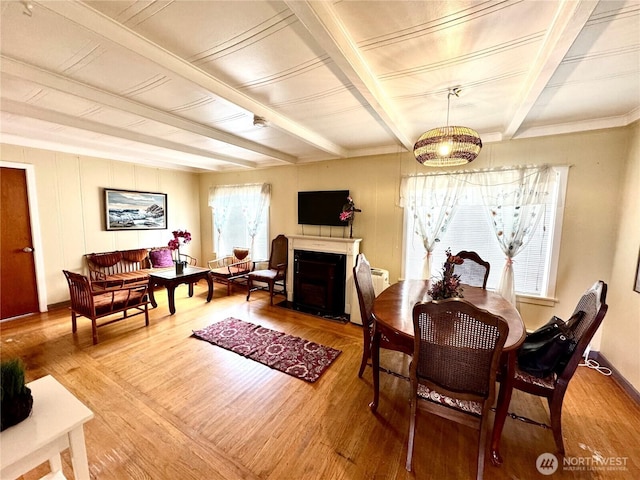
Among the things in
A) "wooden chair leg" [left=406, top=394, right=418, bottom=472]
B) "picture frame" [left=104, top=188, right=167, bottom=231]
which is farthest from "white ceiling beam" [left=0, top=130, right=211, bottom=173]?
"wooden chair leg" [left=406, top=394, right=418, bottom=472]

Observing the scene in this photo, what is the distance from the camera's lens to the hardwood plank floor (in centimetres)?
153

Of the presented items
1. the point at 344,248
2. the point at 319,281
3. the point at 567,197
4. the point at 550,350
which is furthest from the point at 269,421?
the point at 567,197

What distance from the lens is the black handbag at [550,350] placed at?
5.24ft

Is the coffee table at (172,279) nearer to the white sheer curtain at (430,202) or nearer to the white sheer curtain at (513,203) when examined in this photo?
the white sheer curtain at (430,202)

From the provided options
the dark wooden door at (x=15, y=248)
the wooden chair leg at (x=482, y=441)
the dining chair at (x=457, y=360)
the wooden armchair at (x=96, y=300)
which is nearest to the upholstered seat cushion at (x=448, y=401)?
the dining chair at (x=457, y=360)

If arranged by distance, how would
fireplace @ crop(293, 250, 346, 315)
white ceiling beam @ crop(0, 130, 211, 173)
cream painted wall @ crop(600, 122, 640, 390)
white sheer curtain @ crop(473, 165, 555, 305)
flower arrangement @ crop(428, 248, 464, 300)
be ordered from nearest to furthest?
1. flower arrangement @ crop(428, 248, 464, 300)
2. cream painted wall @ crop(600, 122, 640, 390)
3. white sheer curtain @ crop(473, 165, 555, 305)
4. white ceiling beam @ crop(0, 130, 211, 173)
5. fireplace @ crop(293, 250, 346, 315)

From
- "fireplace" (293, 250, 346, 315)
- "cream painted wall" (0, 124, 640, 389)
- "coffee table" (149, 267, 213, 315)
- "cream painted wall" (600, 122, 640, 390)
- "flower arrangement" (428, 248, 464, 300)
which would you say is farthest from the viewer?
"fireplace" (293, 250, 346, 315)

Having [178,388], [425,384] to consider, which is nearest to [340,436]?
[425,384]

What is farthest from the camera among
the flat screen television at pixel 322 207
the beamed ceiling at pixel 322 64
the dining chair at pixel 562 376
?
the flat screen television at pixel 322 207

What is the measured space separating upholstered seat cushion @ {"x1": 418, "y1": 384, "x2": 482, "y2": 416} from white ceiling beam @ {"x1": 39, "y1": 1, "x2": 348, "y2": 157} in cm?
246

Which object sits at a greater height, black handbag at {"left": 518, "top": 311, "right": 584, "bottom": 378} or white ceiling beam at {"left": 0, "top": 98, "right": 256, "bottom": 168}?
white ceiling beam at {"left": 0, "top": 98, "right": 256, "bottom": 168}

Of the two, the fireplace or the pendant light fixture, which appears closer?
the pendant light fixture

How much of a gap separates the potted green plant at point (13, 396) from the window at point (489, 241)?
114 inches

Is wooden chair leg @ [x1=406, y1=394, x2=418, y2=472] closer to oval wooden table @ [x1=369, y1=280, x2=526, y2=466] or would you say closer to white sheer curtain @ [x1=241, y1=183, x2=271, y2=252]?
Result: oval wooden table @ [x1=369, y1=280, x2=526, y2=466]
